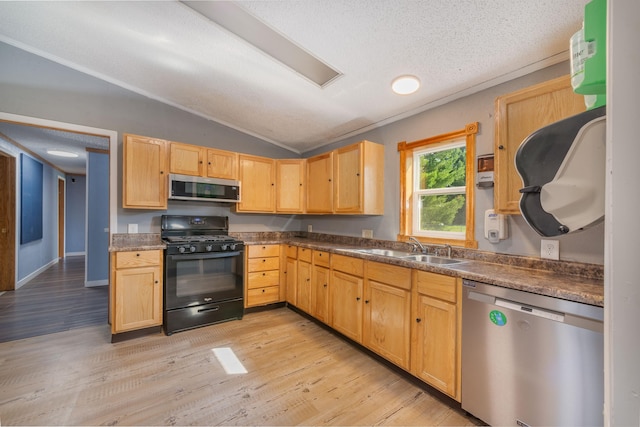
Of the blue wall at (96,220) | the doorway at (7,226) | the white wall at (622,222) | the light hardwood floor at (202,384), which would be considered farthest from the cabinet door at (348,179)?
the doorway at (7,226)

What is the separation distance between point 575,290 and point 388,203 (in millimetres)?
1809

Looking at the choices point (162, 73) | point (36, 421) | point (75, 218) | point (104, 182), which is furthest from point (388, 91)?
point (75, 218)

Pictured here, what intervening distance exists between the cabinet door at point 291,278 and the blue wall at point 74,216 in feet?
24.5

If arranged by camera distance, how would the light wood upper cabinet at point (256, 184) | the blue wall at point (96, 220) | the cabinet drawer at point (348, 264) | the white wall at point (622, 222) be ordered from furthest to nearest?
1. the blue wall at point (96, 220)
2. the light wood upper cabinet at point (256, 184)
3. the cabinet drawer at point (348, 264)
4. the white wall at point (622, 222)

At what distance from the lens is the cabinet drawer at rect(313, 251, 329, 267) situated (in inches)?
113

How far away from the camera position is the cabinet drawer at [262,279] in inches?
132

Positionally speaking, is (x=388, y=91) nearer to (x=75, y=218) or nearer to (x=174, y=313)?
(x=174, y=313)

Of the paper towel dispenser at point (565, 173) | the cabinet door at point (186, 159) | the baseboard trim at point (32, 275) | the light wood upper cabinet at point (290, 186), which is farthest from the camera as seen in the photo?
the baseboard trim at point (32, 275)

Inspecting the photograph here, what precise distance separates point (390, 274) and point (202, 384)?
1627 millimetres

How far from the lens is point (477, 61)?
75.7 inches

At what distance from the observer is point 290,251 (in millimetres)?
3504

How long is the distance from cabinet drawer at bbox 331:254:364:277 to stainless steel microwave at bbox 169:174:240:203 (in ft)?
5.13

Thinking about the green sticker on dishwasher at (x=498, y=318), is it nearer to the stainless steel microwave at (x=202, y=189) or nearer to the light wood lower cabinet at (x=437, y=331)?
the light wood lower cabinet at (x=437, y=331)

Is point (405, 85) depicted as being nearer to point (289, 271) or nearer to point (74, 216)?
point (289, 271)
